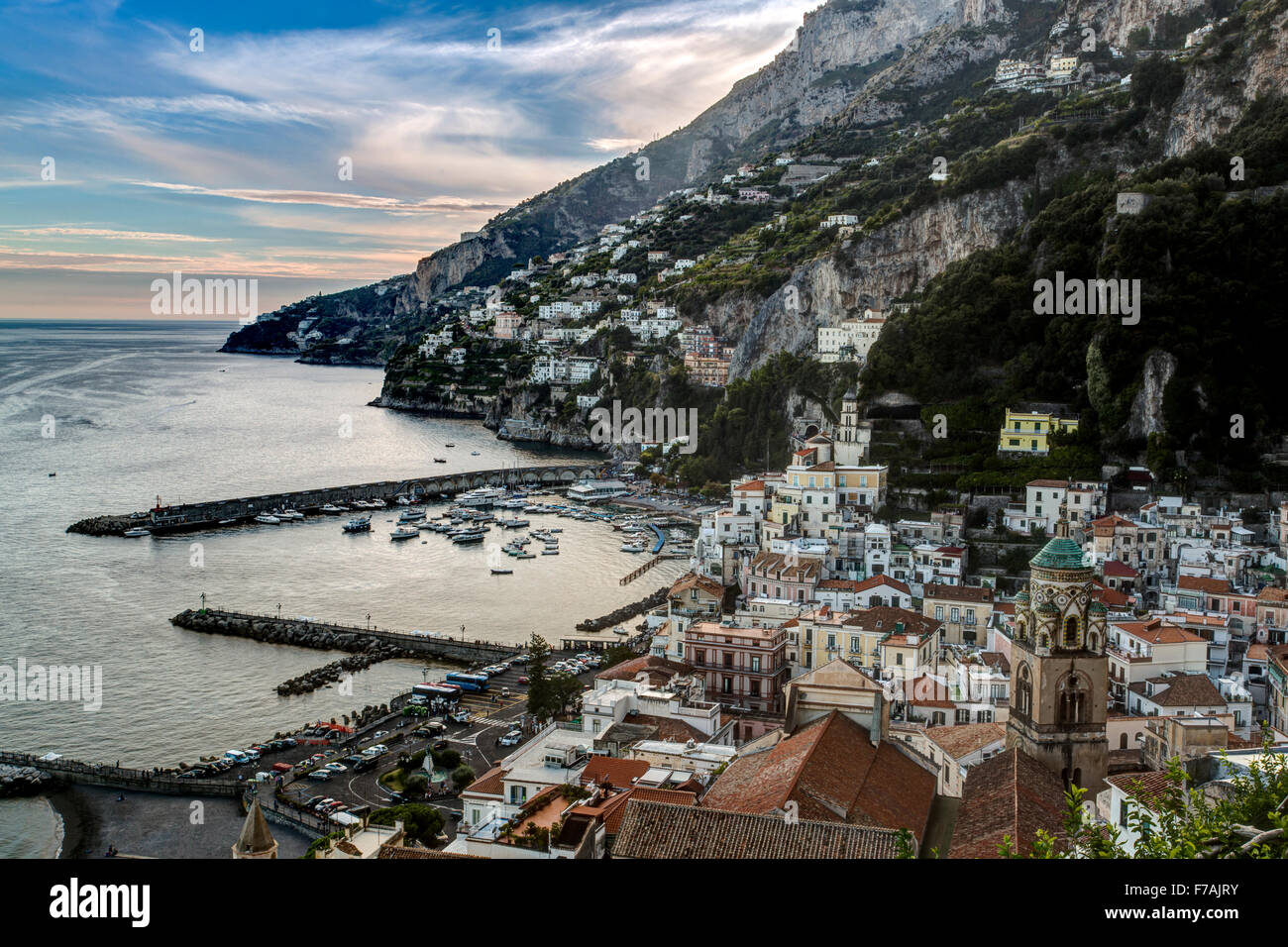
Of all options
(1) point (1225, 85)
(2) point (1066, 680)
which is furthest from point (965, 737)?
(1) point (1225, 85)

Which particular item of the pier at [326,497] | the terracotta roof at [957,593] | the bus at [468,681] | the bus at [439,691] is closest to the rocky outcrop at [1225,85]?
the terracotta roof at [957,593]

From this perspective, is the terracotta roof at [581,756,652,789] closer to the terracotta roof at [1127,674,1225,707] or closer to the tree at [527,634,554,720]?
the tree at [527,634,554,720]

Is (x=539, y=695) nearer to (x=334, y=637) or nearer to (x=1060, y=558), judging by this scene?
(x=1060, y=558)

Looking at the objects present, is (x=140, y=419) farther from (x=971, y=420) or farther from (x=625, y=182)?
(x=625, y=182)

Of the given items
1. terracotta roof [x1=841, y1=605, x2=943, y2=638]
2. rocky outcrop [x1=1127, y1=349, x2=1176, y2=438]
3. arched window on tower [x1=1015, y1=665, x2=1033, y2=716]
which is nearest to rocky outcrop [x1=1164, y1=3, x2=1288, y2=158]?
rocky outcrop [x1=1127, y1=349, x2=1176, y2=438]

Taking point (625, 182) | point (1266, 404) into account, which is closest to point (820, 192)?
point (1266, 404)
